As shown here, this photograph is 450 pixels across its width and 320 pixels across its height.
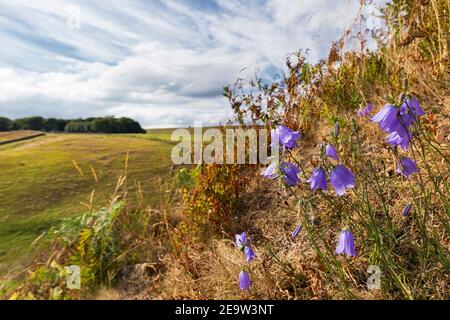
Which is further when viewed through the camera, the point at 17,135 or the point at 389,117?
the point at 17,135

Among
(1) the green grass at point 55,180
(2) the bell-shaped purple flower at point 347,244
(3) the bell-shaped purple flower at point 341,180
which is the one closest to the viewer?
(3) the bell-shaped purple flower at point 341,180

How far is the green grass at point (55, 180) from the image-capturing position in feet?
14.4

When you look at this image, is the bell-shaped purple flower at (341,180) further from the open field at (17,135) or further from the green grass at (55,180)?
the open field at (17,135)

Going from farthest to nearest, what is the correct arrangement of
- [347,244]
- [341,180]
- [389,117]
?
[347,244] → [341,180] → [389,117]

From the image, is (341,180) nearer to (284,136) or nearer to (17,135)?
(284,136)

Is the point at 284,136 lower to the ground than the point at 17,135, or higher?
higher

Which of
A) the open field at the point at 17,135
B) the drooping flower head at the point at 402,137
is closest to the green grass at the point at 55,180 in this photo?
the open field at the point at 17,135

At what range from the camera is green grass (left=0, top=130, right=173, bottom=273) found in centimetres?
439

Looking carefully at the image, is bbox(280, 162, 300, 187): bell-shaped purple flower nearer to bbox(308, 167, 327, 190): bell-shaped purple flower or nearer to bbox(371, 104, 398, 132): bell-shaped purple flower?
bbox(308, 167, 327, 190): bell-shaped purple flower

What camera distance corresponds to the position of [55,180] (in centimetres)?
575

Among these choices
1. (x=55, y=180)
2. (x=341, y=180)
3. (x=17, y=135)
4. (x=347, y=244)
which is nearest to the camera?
(x=341, y=180)

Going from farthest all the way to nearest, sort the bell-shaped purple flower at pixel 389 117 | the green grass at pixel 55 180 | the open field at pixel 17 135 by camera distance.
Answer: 1. the open field at pixel 17 135
2. the green grass at pixel 55 180
3. the bell-shaped purple flower at pixel 389 117

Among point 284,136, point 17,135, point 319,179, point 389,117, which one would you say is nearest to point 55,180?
point 17,135
